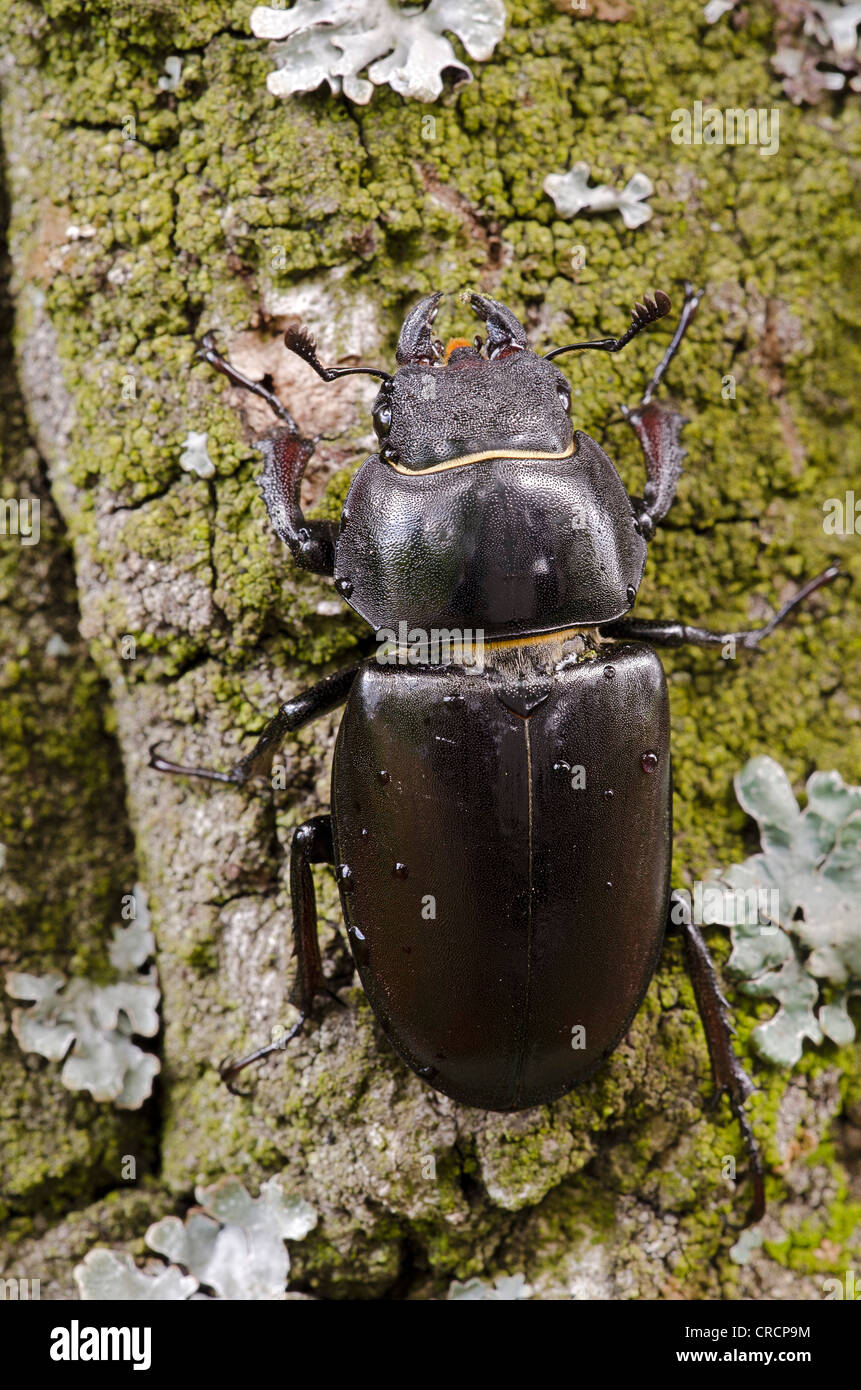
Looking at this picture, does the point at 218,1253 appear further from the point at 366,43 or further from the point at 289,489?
the point at 366,43

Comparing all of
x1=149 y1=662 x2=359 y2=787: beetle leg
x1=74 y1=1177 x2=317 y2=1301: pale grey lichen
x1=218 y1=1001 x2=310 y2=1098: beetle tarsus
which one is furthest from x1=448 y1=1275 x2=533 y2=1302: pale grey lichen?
x1=149 y1=662 x2=359 y2=787: beetle leg

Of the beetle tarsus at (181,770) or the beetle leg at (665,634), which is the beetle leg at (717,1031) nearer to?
the beetle leg at (665,634)

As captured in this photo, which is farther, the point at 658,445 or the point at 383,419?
the point at 658,445

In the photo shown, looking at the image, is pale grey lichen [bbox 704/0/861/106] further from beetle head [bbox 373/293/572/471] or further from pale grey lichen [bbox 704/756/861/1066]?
pale grey lichen [bbox 704/756/861/1066]

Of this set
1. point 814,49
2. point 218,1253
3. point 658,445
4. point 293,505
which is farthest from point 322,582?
point 814,49
